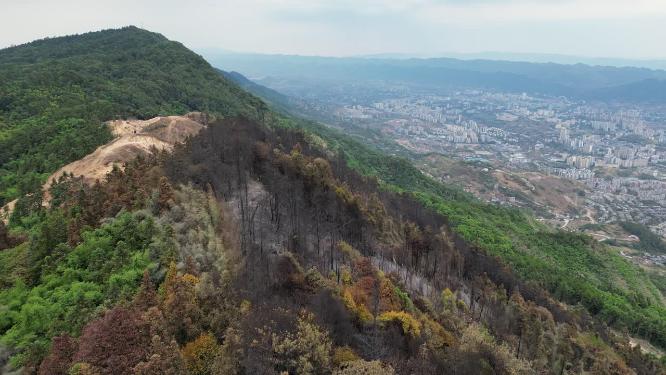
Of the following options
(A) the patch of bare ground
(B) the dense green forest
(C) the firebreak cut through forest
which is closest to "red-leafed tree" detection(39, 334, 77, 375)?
(C) the firebreak cut through forest

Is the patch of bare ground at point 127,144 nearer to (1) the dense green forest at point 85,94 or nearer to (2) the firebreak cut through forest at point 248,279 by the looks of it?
(2) the firebreak cut through forest at point 248,279

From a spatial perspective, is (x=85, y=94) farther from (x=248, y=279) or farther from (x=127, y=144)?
(x=248, y=279)

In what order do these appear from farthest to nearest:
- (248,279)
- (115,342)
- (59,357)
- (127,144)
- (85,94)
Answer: (85,94)
(127,144)
(248,279)
(115,342)
(59,357)

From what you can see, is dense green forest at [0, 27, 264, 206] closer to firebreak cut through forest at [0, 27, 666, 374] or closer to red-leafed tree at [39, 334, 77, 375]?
firebreak cut through forest at [0, 27, 666, 374]

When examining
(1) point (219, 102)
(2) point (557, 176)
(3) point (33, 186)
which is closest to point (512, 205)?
(2) point (557, 176)

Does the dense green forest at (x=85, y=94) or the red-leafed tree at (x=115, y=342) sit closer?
the red-leafed tree at (x=115, y=342)

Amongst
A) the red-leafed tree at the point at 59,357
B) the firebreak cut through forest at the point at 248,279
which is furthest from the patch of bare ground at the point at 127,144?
the red-leafed tree at the point at 59,357

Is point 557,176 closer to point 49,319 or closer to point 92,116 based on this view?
point 92,116

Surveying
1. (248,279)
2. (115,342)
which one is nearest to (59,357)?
(115,342)
